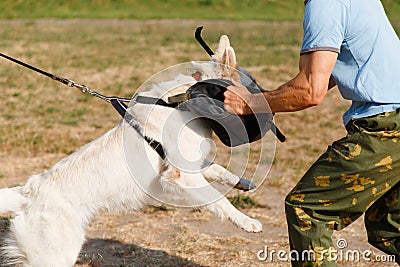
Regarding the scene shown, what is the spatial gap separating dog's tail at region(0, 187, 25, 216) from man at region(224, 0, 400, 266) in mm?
1722

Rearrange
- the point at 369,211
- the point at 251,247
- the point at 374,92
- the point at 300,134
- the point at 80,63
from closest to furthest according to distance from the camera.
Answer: the point at 374,92
the point at 369,211
the point at 251,247
the point at 300,134
the point at 80,63

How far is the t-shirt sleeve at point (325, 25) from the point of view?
293 centimetres

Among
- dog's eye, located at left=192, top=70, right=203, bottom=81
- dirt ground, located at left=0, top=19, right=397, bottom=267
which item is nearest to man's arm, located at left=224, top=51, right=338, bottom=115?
dog's eye, located at left=192, top=70, right=203, bottom=81

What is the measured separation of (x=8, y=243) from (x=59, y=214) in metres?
0.37

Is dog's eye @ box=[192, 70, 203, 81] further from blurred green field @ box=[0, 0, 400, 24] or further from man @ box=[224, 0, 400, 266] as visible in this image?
blurred green field @ box=[0, 0, 400, 24]

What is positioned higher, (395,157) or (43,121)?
(395,157)

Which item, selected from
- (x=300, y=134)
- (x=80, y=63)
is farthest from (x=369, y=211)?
(x=80, y=63)

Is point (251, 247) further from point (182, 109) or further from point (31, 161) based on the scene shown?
point (31, 161)

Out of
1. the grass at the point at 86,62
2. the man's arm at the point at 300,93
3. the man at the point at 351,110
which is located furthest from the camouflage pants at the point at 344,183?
the grass at the point at 86,62

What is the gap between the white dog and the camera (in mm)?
3973

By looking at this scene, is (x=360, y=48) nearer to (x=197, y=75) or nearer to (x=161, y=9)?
(x=197, y=75)

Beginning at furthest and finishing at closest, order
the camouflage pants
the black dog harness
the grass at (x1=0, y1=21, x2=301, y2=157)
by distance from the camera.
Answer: the grass at (x1=0, y1=21, x2=301, y2=157) < the black dog harness < the camouflage pants

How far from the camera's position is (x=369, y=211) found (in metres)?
3.62

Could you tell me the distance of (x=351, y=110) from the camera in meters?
3.28
